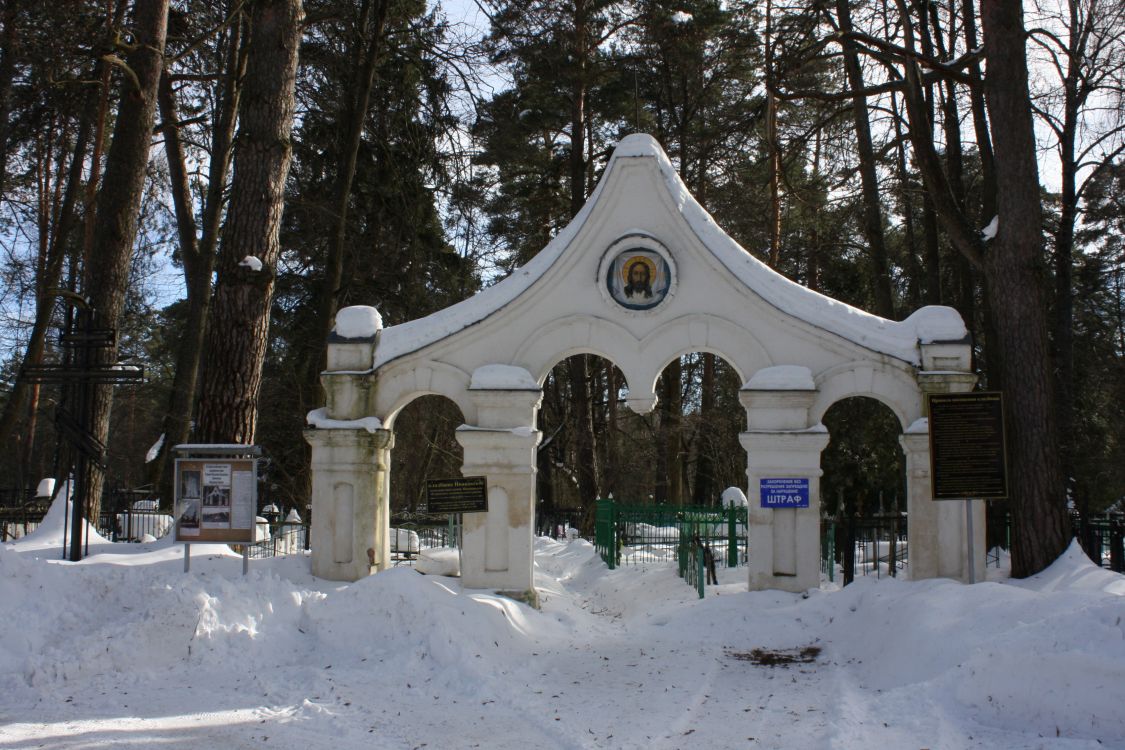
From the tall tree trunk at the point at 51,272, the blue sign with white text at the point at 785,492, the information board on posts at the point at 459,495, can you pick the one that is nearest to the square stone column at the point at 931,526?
the blue sign with white text at the point at 785,492

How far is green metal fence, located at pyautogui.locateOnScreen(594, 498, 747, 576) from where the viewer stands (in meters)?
17.1

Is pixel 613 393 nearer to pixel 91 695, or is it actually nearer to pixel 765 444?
pixel 765 444

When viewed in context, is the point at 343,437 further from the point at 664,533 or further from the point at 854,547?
the point at 664,533

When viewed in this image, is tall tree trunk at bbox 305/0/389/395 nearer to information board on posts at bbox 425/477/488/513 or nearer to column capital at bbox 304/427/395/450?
column capital at bbox 304/427/395/450

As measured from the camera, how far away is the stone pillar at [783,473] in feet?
39.5

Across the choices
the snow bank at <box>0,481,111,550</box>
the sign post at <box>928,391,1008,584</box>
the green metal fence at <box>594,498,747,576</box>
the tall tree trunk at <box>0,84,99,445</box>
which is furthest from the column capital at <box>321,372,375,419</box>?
the tall tree trunk at <box>0,84,99,445</box>

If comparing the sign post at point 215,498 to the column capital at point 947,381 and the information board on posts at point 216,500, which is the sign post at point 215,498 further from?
the column capital at point 947,381

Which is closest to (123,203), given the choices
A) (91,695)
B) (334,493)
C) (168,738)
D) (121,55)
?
(121,55)

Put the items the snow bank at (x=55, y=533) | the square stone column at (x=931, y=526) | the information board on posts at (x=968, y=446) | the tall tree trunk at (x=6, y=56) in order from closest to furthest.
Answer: the information board on posts at (x=968, y=446)
the snow bank at (x=55, y=533)
the square stone column at (x=931, y=526)
the tall tree trunk at (x=6, y=56)

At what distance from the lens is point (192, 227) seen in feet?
62.5

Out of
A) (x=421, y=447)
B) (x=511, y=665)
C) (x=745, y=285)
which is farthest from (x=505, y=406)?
(x=421, y=447)

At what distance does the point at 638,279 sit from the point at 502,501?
10.3ft

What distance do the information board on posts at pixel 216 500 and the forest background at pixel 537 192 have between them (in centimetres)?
186

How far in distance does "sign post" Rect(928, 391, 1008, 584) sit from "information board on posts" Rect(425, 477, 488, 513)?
5001mm
